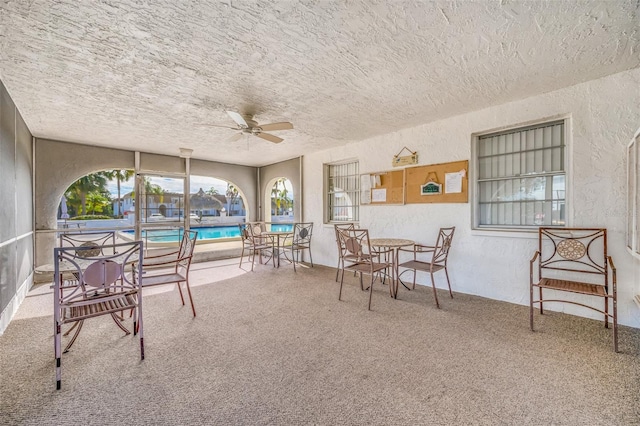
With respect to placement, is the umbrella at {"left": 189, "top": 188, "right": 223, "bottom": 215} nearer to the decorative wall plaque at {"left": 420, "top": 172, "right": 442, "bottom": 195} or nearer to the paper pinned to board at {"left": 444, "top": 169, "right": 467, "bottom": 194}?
the decorative wall plaque at {"left": 420, "top": 172, "right": 442, "bottom": 195}

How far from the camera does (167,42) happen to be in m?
2.02

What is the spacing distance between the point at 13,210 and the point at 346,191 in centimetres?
466

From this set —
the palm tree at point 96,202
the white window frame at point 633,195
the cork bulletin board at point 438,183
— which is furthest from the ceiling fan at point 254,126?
the palm tree at point 96,202

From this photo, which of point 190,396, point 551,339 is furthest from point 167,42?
point 551,339

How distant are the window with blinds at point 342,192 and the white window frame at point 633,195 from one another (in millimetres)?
3408

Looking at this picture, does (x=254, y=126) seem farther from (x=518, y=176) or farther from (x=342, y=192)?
(x=518, y=176)

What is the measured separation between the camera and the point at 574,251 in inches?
103

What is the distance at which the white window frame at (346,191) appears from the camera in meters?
5.22

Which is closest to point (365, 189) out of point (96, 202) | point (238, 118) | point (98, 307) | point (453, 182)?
point (453, 182)

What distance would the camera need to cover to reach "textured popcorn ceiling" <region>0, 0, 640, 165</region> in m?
1.74

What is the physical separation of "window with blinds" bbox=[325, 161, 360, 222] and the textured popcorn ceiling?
1742mm

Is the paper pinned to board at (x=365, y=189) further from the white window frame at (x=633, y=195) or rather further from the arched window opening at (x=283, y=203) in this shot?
the arched window opening at (x=283, y=203)

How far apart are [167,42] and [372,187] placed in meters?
3.45

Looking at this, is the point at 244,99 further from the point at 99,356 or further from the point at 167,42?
the point at 99,356
